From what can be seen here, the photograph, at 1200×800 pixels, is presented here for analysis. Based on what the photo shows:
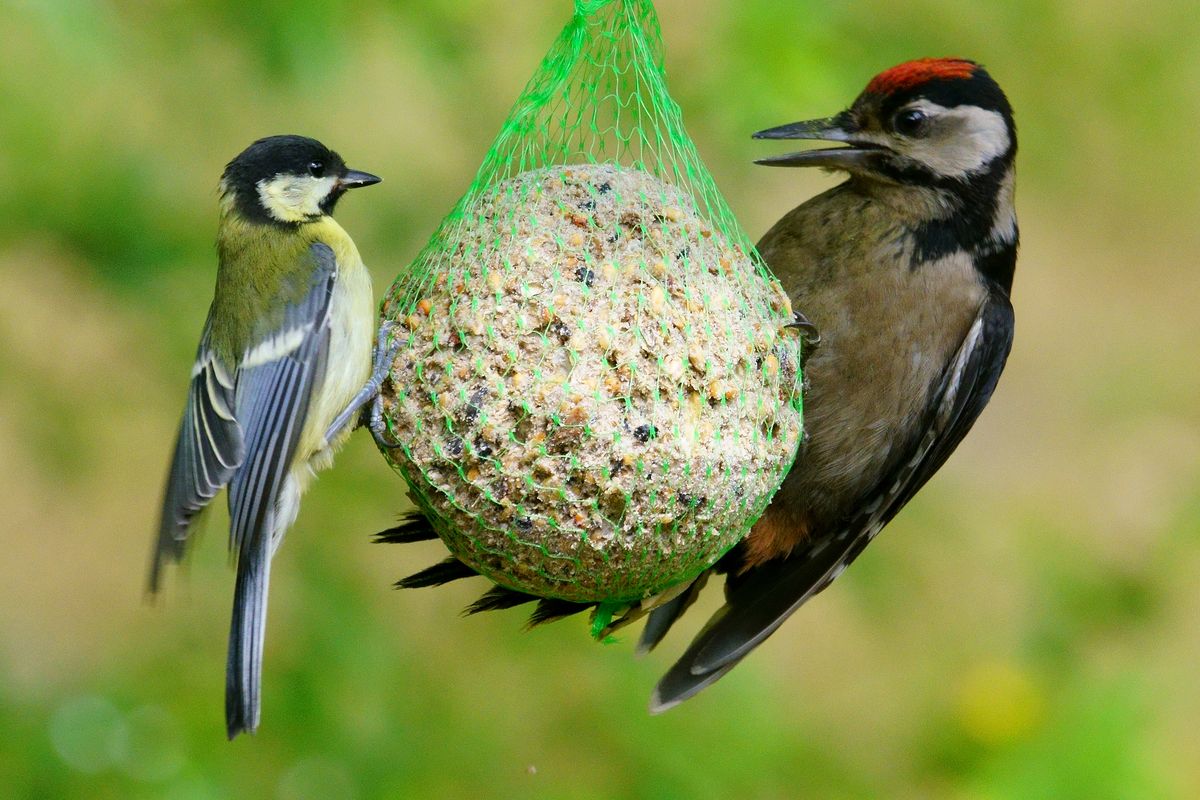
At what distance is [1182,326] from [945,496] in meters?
4.27

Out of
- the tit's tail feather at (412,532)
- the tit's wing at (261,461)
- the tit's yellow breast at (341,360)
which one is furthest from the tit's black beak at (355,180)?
the tit's tail feather at (412,532)

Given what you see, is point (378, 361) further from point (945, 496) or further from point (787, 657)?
point (787, 657)

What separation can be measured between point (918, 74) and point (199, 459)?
208cm

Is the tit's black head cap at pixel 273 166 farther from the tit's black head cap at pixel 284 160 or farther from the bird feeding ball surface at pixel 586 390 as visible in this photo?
the bird feeding ball surface at pixel 586 390

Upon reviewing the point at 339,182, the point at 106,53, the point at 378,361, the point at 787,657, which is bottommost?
the point at 787,657

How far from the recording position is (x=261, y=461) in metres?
3.08

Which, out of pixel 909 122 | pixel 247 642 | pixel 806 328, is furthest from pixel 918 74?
pixel 247 642

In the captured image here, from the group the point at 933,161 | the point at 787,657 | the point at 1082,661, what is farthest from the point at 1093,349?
the point at 933,161

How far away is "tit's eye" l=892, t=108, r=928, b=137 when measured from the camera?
3.69 metres

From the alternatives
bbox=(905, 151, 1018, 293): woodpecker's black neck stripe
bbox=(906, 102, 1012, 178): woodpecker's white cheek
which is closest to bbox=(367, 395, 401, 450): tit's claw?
bbox=(905, 151, 1018, 293): woodpecker's black neck stripe

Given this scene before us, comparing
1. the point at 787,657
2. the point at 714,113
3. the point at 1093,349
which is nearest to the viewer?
the point at 714,113

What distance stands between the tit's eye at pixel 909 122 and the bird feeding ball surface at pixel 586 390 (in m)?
0.89

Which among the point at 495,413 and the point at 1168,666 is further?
the point at 1168,666

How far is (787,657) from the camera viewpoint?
6.95m
